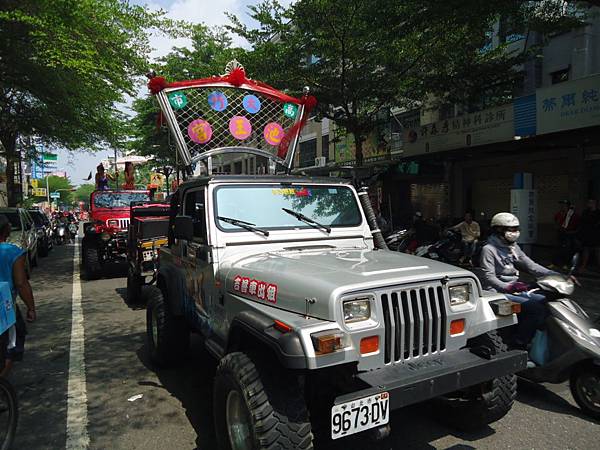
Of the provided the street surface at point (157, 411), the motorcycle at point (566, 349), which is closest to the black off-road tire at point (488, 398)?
the street surface at point (157, 411)

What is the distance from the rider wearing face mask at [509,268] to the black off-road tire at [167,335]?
119 inches

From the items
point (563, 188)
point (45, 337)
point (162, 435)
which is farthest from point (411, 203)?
point (162, 435)

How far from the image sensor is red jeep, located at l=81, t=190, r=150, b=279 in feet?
34.3

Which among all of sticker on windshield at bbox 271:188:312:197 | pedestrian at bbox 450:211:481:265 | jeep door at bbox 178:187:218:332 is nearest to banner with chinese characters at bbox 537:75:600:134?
pedestrian at bbox 450:211:481:265

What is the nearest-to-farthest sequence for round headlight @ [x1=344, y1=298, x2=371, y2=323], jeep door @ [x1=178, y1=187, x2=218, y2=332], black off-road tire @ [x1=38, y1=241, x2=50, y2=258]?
round headlight @ [x1=344, y1=298, x2=371, y2=323] → jeep door @ [x1=178, y1=187, x2=218, y2=332] → black off-road tire @ [x1=38, y1=241, x2=50, y2=258]

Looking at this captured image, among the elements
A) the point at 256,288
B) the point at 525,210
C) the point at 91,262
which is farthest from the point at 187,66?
the point at 256,288

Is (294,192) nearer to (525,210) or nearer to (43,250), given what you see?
(525,210)

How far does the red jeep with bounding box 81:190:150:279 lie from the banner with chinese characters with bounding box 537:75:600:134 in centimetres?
1049

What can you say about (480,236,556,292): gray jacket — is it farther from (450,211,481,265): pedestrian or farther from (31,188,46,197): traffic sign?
(31,188,46,197): traffic sign

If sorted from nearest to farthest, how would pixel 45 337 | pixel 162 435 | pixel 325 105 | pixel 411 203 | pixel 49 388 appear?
pixel 162 435 < pixel 49 388 < pixel 45 337 < pixel 325 105 < pixel 411 203

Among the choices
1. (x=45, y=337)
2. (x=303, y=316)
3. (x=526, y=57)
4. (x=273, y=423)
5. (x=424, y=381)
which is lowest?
(x=45, y=337)

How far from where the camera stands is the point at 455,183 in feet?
53.1

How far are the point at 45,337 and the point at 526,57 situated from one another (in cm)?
1345

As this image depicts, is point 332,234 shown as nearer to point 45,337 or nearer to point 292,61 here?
point 45,337
